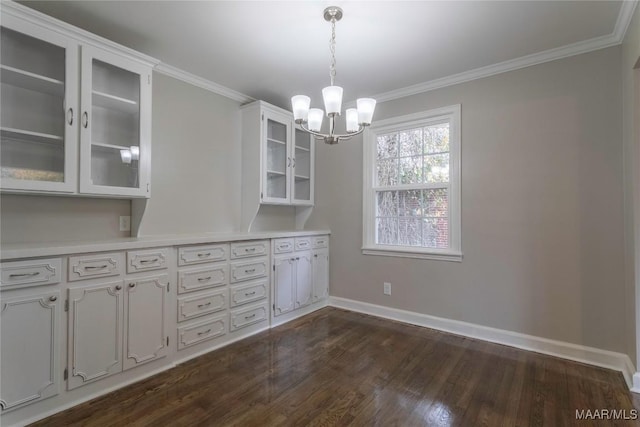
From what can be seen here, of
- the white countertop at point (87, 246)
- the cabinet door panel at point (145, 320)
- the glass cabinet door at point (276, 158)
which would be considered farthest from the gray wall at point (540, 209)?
the cabinet door panel at point (145, 320)

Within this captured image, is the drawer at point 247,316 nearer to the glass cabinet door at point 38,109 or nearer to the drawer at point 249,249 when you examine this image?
the drawer at point 249,249

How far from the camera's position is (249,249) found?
3.07 metres

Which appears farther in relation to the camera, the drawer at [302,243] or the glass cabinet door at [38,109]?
the drawer at [302,243]

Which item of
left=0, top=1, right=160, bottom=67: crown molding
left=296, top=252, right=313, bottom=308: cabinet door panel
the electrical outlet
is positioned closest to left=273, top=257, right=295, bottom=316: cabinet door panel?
left=296, top=252, right=313, bottom=308: cabinet door panel

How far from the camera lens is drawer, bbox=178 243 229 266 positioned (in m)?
2.54

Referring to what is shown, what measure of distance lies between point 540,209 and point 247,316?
287 cm

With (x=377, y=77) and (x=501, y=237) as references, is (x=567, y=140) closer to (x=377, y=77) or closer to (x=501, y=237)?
(x=501, y=237)

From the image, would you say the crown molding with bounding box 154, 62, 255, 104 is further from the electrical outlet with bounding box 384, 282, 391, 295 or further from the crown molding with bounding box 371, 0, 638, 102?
the electrical outlet with bounding box 384, 282, 391, 295

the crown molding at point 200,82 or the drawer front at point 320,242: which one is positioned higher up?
the crown molding at point 200,82

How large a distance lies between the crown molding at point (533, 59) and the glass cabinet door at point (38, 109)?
2.93 metres

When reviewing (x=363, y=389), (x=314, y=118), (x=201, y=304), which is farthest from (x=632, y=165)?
(x=201, y=304)

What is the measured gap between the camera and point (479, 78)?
10.2ft

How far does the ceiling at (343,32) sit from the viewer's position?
2.13m

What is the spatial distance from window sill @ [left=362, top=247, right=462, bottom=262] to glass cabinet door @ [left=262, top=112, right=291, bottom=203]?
1.22 meters
